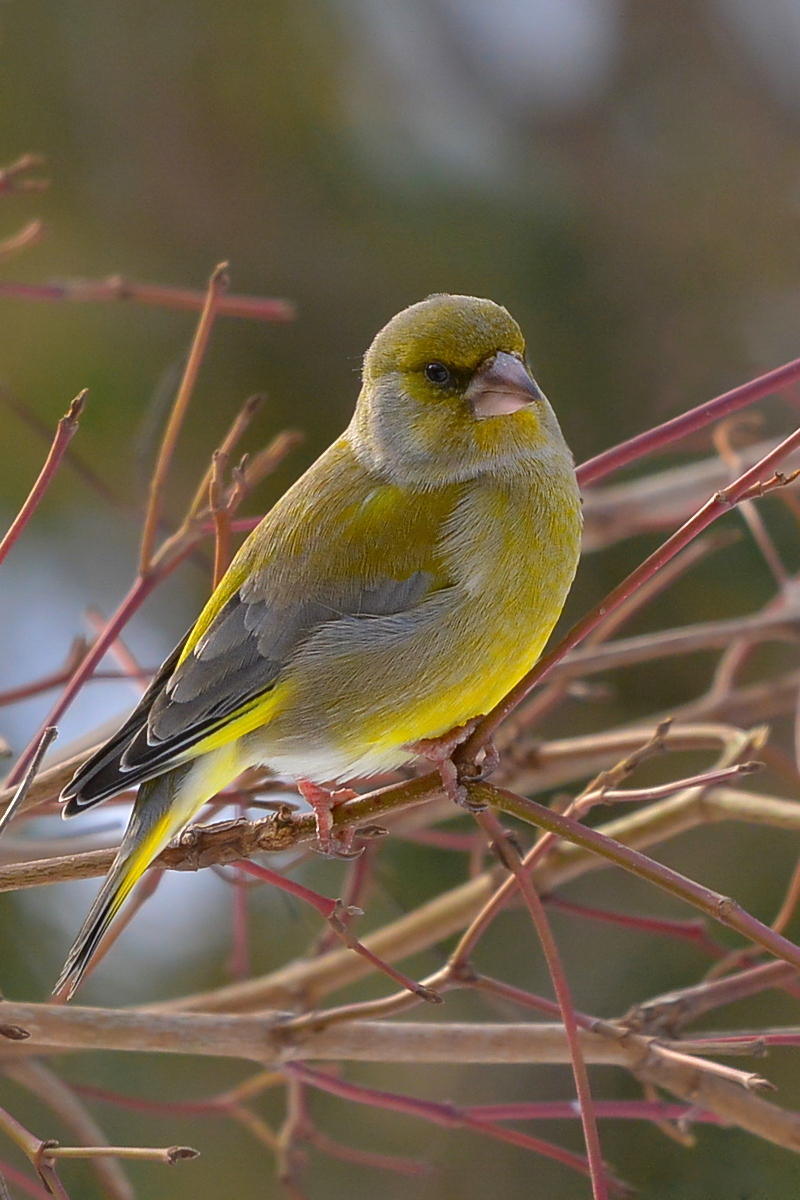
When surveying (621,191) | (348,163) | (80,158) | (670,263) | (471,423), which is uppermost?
(80,158)

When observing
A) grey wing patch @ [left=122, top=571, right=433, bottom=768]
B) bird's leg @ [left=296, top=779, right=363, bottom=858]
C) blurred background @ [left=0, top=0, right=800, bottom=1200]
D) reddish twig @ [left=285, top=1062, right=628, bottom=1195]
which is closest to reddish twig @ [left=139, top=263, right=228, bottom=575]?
grey wing patch @ [left=122, top=571, right=433, bottom=768]

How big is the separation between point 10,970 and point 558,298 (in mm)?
2902

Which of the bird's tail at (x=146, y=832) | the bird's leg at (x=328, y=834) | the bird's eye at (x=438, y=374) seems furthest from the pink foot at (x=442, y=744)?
the bird's eye at (x=438, y=374)

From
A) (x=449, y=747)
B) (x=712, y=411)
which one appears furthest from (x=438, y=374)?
(x=712, y=411)

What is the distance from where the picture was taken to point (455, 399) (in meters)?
2.16

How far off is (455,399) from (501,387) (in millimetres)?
119

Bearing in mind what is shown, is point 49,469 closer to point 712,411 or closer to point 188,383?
point 188,383

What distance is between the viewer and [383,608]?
204 centimetres

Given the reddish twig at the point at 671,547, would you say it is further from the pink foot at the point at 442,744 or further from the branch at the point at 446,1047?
the branch at the point at 446,1047

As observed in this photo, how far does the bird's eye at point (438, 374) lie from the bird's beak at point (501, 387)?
0.05 meters

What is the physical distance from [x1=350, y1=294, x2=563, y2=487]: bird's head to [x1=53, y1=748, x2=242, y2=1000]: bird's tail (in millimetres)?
569

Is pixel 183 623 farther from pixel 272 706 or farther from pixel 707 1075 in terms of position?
pixel 707 1075

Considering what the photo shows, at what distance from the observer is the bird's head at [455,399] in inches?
82.4

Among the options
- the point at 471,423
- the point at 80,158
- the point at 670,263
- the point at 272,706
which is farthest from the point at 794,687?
Answer: the point at 80,158
